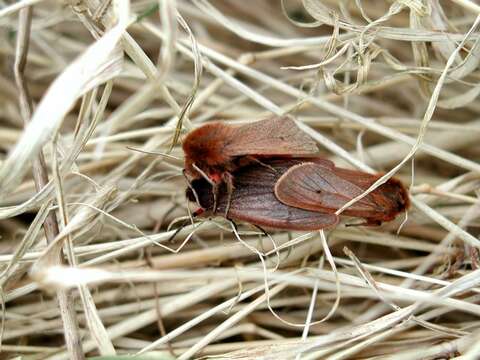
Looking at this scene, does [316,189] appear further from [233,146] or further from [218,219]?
[218,219]

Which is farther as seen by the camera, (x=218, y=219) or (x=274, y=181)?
(x=218, y=219)

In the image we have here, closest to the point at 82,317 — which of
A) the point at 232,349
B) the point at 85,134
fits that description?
the point at 232,349

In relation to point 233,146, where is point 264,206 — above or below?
below

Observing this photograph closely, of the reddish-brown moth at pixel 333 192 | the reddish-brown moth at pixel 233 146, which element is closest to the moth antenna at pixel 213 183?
the reddish-brown moth at pixel 233 146

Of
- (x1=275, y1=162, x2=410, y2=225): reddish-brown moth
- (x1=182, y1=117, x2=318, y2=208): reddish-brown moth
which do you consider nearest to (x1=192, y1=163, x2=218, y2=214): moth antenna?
(x1=182, y1=117, x2=318, y2=208): reddish-brown moth

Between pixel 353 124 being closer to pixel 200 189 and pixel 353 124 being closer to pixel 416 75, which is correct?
pixel 416 75

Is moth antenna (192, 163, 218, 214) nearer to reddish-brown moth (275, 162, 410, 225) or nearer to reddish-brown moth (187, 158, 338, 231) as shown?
reddish-brown moth (187, 158, 338, 231)

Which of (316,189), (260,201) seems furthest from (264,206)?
(316,189)
